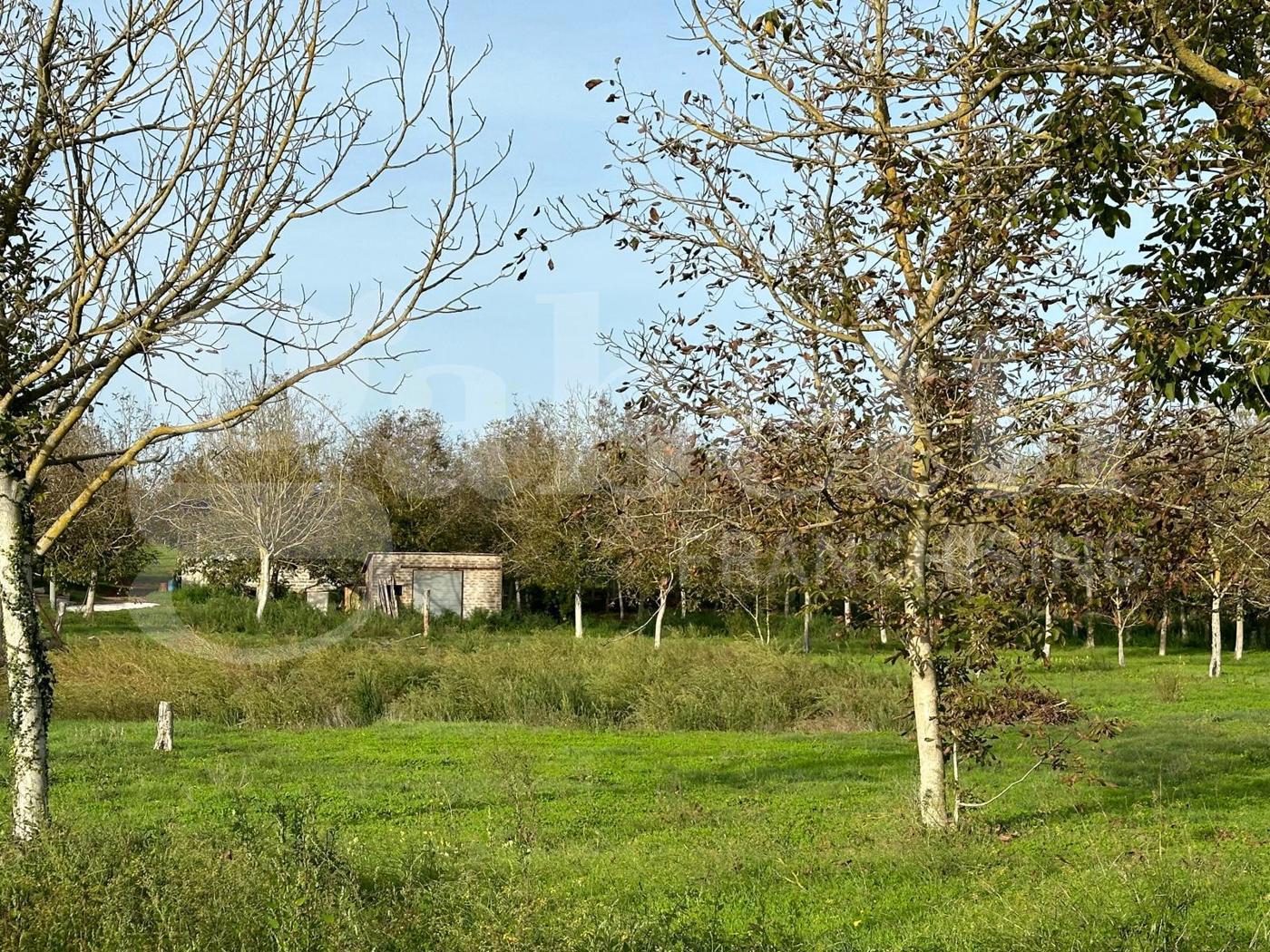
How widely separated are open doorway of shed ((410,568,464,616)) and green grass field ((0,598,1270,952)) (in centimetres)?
2302

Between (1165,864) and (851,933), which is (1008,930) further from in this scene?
(1165,864)

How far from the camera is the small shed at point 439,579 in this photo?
45.0 metres

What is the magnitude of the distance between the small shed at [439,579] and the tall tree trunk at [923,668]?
36.4 metres

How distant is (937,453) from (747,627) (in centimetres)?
3237

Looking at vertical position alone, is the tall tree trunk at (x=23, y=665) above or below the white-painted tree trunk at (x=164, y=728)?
above

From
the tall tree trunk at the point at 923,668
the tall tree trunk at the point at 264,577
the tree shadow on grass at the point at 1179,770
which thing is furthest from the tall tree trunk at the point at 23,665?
the tall tree trunk at the point at 264,577

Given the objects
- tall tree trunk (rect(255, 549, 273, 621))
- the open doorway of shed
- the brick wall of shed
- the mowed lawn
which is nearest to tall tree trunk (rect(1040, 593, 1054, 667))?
the mowed lawn

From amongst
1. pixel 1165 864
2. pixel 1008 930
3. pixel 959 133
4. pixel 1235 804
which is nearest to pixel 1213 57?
pixel 959 133

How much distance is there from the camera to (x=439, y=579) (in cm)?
4547

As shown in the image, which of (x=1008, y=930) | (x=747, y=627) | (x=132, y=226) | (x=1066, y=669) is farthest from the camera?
(x=747, y=627)

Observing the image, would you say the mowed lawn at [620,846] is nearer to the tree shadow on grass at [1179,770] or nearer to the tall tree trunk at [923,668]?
the tree shadow on grass at [1179,770]

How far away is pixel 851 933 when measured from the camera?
6578mm

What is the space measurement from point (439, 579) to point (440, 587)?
0.28 meters

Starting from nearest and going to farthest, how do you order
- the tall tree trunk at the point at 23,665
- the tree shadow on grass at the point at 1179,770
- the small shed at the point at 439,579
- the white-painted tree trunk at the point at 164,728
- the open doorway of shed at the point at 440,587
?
the tall tree trunk at the point at 23,665 < the tree shadow on grass at the point at 1179,770 < the white-painted tree trunk at the point at 164,728 < the small shed at the point at 439,579 < the open doorway of shed at the point at 440,587
